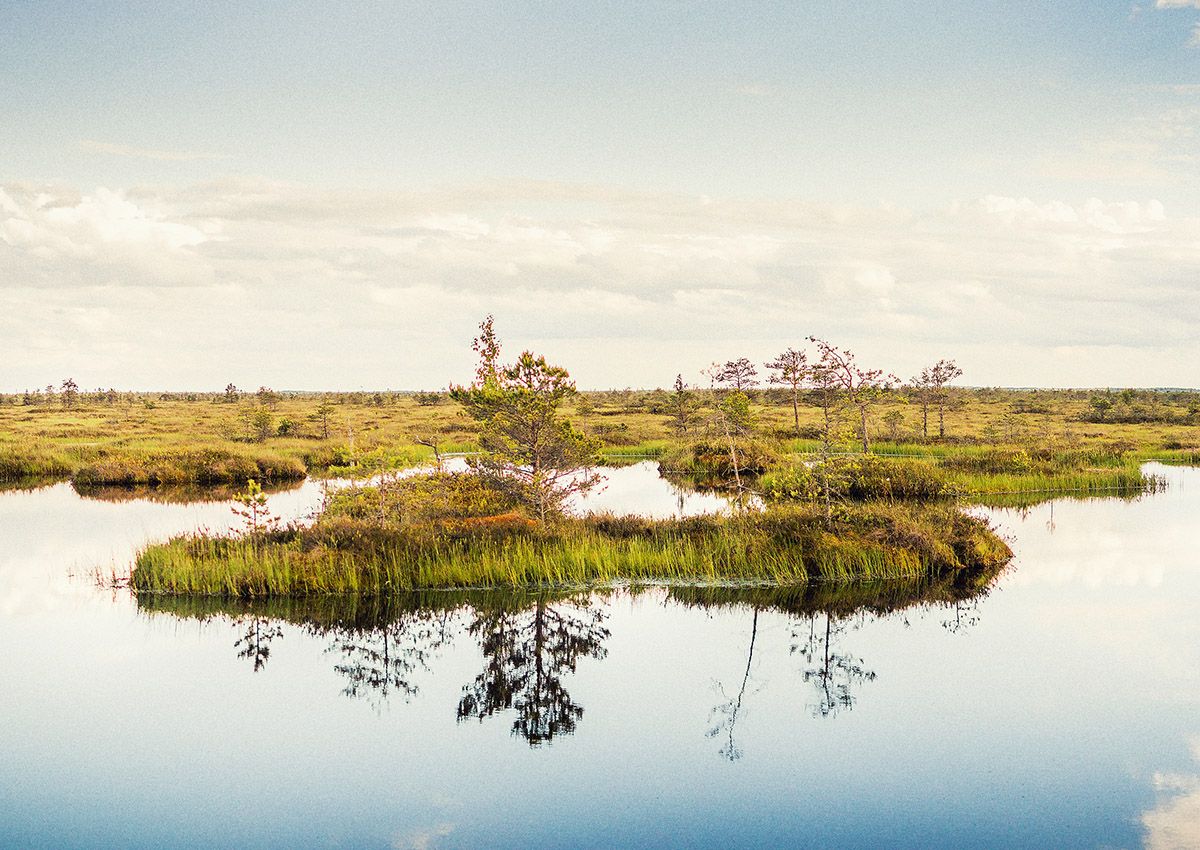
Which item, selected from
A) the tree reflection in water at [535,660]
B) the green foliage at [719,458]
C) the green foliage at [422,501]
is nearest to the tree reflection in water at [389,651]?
the tree reflection in water at [535,660]

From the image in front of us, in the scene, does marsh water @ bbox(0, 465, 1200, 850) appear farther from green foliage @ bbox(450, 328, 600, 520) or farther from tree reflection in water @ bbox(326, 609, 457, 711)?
green foliage @ bbox(450, 328, 600, 520)

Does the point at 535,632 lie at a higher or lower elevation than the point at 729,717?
higher

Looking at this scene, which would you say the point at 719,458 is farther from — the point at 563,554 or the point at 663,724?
the point at 663,724

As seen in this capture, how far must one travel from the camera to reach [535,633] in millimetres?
17000

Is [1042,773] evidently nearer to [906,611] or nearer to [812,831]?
[812,831]

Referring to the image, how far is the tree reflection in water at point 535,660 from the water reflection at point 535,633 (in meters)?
0.02

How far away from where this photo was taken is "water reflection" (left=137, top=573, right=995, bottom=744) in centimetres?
1344

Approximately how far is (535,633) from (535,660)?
1577mm

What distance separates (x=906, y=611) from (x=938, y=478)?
62.2 feet

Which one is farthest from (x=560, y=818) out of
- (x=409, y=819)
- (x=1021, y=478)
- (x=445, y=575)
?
(x=1021, y=478)

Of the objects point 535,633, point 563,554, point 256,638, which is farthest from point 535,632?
point 256,638

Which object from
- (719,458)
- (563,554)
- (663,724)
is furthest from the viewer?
(719,458)

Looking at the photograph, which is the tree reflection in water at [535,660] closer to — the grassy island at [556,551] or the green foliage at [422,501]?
the grassy island at [556,551]

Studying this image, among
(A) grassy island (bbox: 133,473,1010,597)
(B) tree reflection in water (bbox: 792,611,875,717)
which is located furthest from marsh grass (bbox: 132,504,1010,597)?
(B) tree reflection in water (bbox: 792,611,875,717)
